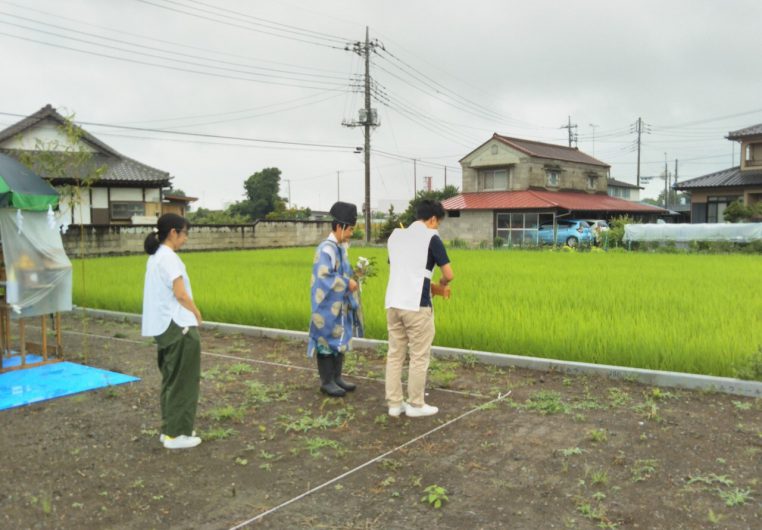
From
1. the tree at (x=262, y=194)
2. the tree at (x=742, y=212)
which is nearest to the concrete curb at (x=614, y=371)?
the tree at (x=742, y=212)

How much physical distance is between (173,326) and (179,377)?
36 cm

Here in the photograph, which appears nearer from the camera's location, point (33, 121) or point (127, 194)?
point (33, 121)

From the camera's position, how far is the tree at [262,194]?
50469 mm

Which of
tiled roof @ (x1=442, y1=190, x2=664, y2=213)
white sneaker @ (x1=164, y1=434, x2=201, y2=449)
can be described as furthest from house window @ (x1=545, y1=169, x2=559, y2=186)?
white sneaker @ (x1=164, y1=434, x2=201, y2=449)

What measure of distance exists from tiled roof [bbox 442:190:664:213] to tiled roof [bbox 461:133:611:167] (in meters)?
2.24

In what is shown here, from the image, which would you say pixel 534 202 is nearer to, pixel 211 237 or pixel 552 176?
pixel 552 176

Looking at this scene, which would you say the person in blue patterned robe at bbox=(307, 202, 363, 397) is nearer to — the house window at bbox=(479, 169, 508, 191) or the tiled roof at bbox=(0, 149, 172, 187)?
the tiled roof at bbox=(0, 149, 172, 187)

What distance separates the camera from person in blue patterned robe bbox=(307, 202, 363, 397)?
524 centimetres

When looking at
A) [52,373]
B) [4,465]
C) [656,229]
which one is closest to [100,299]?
[52,373]

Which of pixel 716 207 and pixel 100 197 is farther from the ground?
pixel 100 197

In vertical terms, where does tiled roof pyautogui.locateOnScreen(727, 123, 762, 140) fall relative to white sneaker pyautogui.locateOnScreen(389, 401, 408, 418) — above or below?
above

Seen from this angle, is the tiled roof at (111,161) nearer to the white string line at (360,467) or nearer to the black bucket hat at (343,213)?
the black bucket hat at (343,213)

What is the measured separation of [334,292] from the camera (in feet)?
17.3

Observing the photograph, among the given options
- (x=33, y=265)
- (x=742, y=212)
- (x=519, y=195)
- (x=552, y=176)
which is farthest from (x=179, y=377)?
(x=552, y=176)
